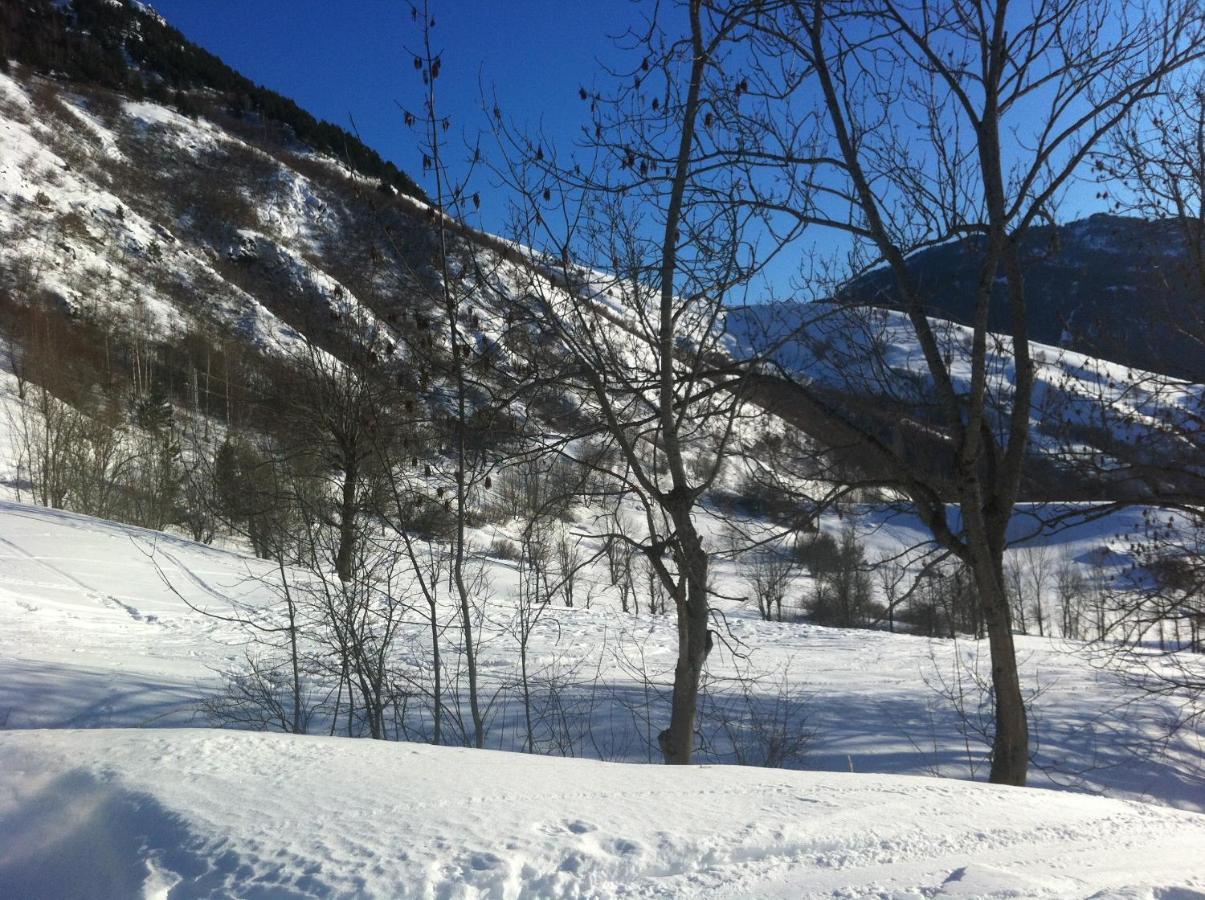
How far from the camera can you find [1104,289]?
7.34 metres

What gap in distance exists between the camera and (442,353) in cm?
527

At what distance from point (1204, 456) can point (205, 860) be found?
7.93 metres

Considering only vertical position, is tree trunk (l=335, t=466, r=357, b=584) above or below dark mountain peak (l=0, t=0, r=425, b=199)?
below

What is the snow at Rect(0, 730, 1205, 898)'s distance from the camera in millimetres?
1610

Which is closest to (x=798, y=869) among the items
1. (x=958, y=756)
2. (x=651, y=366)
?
(x=651, y=366)

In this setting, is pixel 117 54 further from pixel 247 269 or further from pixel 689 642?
pixel 689 642

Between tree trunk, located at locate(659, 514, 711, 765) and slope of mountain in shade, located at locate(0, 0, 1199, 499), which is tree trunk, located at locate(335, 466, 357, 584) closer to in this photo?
slope of mountain in shade, located at locate(0, 0, 1199, 499)

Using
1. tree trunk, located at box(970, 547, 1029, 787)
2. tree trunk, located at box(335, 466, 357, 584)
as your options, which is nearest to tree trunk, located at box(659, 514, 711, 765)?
tree trunk, located at box(970, 547, 1029, 787)

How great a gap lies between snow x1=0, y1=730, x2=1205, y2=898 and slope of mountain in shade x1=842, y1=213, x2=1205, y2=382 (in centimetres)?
380

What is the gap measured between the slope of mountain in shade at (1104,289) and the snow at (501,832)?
149 inches

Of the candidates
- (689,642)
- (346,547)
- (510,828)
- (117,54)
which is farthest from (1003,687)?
(117,54)

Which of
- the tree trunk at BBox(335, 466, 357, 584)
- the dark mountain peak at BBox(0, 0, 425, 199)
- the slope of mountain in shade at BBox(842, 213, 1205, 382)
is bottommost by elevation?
the tree trunk at BBox(335, 466, 357, 584)

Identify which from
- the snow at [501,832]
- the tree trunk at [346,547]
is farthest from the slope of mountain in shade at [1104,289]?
the tree trunk at [346,547]

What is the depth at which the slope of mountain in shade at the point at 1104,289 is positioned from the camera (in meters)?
5.39
